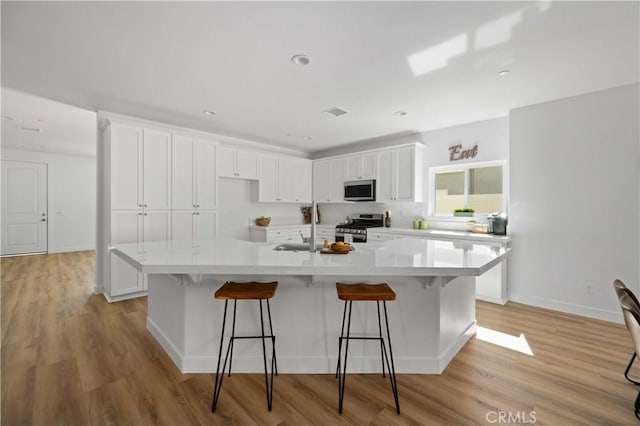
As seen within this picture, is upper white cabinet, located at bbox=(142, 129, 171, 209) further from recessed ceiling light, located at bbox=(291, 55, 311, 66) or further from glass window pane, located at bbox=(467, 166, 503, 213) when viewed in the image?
glass window pane, located at bbox=(467, 166, 503, 213)

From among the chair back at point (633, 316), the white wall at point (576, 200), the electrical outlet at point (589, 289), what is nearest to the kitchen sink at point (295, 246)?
the chair back at point (633, 316)

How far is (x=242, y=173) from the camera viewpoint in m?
5.32

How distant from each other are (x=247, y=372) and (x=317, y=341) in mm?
571

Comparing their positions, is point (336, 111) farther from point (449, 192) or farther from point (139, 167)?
point (139, 167)

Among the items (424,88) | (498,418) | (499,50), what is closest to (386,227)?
(424,88)

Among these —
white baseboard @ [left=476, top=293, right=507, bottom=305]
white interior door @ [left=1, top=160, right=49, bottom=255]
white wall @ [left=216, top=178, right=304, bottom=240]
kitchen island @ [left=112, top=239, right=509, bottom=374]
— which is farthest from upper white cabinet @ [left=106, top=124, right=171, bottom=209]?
white interior door @ [left=1, top=160, right=49, bottom=255]

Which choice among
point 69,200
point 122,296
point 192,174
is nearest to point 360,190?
point 192,174

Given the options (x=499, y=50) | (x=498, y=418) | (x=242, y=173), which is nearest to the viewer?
(x=498, y=418)

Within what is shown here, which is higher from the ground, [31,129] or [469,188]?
[31,129]

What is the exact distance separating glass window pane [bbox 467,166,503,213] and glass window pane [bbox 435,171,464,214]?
155mm

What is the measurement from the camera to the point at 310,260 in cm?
197

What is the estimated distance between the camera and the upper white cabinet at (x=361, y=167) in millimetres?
5281

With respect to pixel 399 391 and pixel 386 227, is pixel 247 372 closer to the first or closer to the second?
pixel 399 391

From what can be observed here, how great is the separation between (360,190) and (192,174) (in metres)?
2.91
